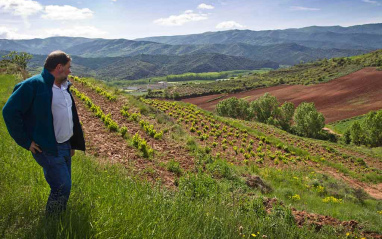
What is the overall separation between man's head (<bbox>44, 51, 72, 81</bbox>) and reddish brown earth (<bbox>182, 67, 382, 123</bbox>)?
2212 inches

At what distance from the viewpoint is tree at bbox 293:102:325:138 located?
3922 cm

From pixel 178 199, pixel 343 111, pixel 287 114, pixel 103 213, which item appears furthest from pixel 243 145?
pixel 343 111

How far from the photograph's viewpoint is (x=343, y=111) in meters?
54.8

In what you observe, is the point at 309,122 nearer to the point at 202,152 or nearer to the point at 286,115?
the point at 286,115

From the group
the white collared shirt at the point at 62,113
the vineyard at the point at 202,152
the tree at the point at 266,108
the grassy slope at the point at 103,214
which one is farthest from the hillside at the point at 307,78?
the white collared shirt at the point at 62,113

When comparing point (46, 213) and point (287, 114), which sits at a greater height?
point (46, 213)

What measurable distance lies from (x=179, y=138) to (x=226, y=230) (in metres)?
8.77

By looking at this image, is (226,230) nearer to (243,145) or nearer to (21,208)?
(21,208)

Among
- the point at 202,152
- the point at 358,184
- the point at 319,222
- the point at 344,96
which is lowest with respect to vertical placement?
the point at 358,184

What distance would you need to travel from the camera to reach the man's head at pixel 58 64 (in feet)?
10.3

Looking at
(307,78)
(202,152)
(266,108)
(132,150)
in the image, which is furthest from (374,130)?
(307,78)

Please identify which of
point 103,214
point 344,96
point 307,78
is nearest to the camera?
point 103,214

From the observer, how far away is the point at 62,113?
131 inches

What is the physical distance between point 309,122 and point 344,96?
33017 mm
